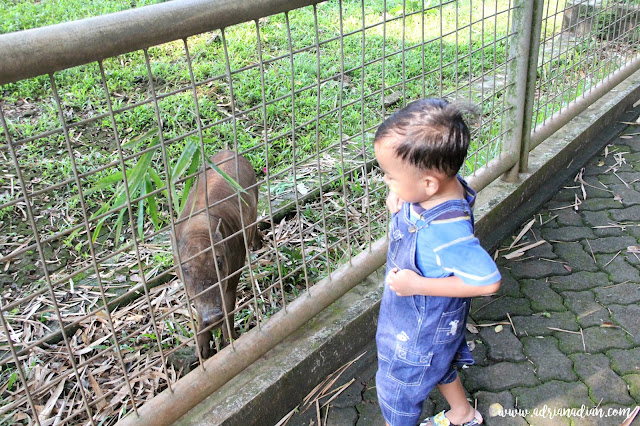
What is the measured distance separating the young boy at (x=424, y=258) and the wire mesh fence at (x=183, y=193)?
0.61 metres

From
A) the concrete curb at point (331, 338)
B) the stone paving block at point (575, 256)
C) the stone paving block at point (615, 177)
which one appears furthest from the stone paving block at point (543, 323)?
the stone paving block at point (615, 177)

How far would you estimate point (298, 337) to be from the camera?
9.87 feet

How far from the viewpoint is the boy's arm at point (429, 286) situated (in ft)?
6.70

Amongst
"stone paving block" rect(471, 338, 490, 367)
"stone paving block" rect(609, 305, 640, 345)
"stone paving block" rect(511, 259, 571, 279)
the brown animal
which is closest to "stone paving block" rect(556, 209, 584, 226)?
"stone paving block" rect(511, 259, 571, 279)

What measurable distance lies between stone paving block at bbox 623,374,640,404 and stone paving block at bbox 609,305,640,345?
0.91ft

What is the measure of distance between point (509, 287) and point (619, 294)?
64 cm

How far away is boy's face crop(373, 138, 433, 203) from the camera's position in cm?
203

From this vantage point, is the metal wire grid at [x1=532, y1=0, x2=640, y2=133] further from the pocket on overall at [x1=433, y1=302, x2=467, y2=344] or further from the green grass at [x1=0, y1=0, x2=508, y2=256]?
the pocket on overall at [x1=433, y1=302, x2=467, y2=344]

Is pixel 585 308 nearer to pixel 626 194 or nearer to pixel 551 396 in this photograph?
pixel 551 396

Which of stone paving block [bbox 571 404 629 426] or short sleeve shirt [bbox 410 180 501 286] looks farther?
stone paving block [bbox 571 404 629 426]

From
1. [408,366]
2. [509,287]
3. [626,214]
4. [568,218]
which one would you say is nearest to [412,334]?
[408,366]

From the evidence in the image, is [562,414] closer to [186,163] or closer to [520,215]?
[520,215]

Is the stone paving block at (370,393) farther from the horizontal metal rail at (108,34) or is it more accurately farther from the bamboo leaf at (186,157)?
the horizontal metal rail at (108,34)

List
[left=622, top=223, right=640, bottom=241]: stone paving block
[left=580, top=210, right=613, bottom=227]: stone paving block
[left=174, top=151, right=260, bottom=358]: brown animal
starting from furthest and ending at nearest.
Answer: [left=580, top=210, right=613, bottom=227]: stone paving block < [left=622, top=223, right=640, bottom=241]: stone paving block < [left=174, top=151, right=260, bottom=358]: brown animal
